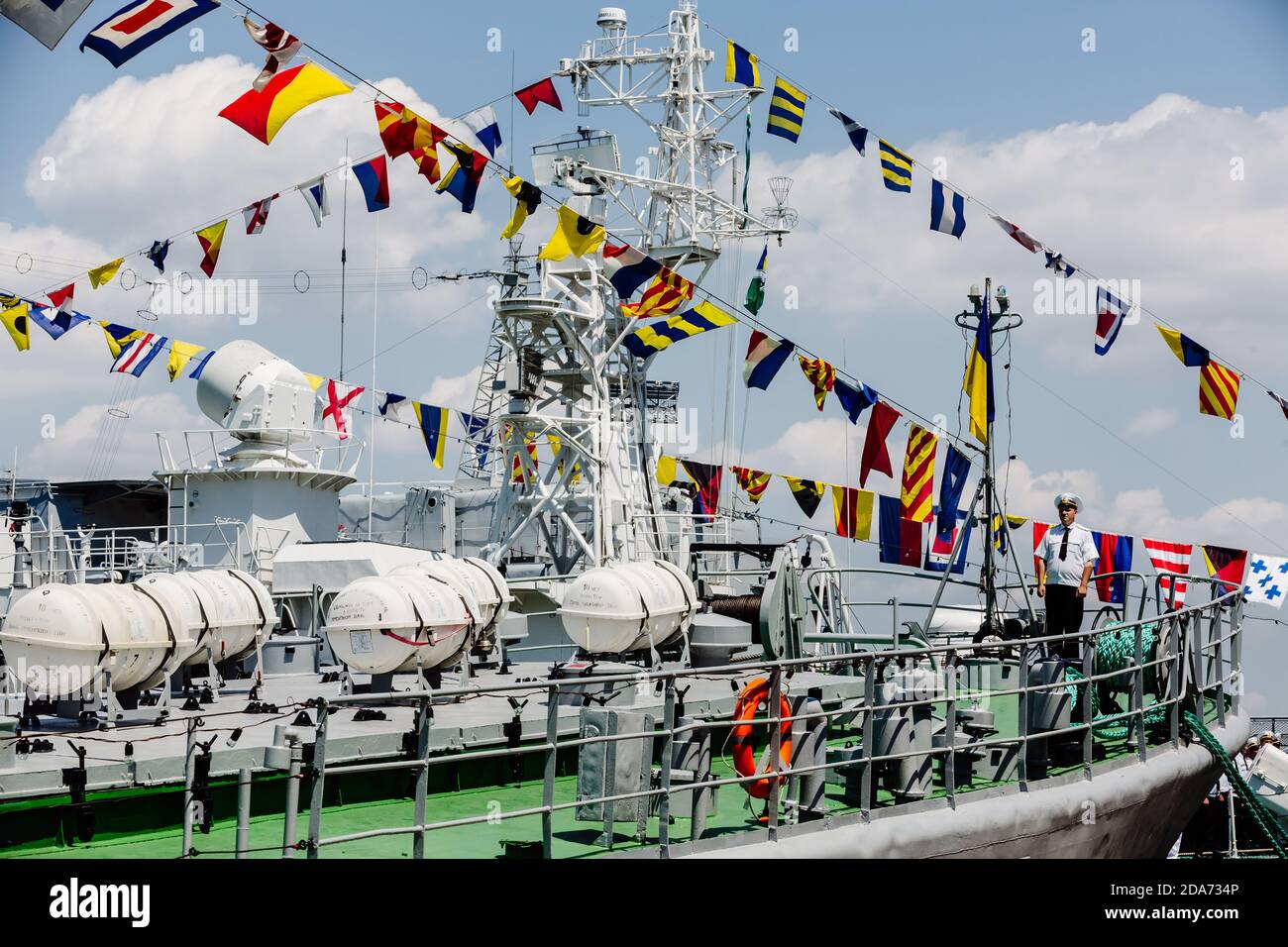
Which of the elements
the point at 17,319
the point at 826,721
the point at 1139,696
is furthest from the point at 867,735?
the point at 17,319

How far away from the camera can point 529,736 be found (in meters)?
10.2

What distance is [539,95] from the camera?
15.8 metres

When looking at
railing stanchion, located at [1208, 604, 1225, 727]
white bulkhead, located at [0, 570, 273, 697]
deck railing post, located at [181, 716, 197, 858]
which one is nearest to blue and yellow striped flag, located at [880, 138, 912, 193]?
railing stanchion, located at [1208, 604, 1225, 727]

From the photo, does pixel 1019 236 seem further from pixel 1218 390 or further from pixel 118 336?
pixel 118 336

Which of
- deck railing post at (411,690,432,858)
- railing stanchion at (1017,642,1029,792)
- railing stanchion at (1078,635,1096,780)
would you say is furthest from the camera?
railing stanchion at (1078,635,1096,780)

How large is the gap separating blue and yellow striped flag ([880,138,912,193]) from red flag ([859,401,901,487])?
2432mm

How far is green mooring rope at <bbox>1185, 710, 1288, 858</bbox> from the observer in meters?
9.45

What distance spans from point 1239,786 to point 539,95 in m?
10.6

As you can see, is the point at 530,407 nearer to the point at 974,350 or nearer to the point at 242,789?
the point at 974,350

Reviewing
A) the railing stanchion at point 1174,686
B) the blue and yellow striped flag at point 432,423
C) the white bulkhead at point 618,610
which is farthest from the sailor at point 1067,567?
the blue and yellow striped flag at point 432,423

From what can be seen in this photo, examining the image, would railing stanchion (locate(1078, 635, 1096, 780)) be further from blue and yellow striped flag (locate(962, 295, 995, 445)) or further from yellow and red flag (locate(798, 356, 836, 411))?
yellow and red flag (locate(798, 356, 836, 411))

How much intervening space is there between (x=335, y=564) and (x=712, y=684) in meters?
5.77

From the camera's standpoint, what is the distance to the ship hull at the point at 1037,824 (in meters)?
7.58
